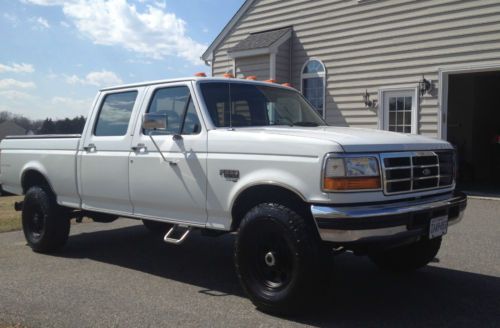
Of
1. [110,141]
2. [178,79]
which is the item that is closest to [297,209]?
[178,79]

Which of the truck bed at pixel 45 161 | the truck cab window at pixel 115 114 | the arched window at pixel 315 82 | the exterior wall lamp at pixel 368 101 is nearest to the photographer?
the truck cab window at pixel 115 114

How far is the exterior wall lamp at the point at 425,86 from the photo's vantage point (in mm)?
10945

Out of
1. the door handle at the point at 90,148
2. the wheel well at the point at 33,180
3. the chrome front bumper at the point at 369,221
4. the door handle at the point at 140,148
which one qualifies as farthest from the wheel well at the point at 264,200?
the wheel well at the point at 33,180

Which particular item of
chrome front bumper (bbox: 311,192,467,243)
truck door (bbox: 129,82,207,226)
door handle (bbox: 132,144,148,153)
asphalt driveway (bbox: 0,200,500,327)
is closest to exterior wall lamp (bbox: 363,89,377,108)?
asphalt driveway (bbox: 0,200,500,327)

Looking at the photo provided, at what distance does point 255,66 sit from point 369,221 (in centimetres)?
1108

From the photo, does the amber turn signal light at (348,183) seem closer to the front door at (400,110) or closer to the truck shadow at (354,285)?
the truck shadow at (354,285)

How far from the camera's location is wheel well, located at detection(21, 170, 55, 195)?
21.7 ft

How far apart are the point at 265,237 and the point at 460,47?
8070 mm

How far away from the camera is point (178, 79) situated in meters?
5.17

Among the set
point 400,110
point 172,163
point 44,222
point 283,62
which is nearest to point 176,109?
point 172,163

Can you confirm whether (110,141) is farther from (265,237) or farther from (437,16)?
(437,16)

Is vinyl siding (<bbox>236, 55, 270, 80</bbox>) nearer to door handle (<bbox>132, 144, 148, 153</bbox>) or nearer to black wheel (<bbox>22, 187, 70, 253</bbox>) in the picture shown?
black wheel (<bbox>22, 187, 70, 253</bbox>)

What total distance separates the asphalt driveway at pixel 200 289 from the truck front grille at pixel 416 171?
106 cm

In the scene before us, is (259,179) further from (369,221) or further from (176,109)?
(176,109)
